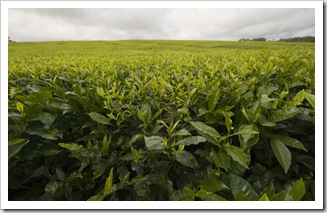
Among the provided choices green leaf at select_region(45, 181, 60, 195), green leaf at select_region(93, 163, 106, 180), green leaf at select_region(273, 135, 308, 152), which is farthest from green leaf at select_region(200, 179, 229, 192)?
green leaf at select_region(45, 181, 60, 195)

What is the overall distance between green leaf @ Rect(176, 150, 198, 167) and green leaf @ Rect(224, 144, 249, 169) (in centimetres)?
20

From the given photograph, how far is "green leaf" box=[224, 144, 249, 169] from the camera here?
1.16 m

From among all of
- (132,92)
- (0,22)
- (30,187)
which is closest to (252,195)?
(132,92)

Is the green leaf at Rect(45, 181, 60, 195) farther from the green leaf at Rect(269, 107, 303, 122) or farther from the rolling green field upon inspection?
the green leaf at Rect(269, 107, 303, 122)

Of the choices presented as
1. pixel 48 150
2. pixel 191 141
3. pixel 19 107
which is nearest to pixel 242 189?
pixel 191 141

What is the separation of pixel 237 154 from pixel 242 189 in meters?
0.19

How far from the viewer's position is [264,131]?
1.42 meters

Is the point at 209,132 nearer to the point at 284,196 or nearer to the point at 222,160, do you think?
the point at 222,160

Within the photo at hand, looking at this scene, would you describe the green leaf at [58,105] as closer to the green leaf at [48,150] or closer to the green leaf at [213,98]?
the green leaf at [48,150]

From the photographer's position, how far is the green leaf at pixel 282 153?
124 cm

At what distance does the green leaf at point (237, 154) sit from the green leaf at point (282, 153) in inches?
9.1

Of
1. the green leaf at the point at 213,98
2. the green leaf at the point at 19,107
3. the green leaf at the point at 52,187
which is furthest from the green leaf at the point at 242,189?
the green leaf at the point at 19,107

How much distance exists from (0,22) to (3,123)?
797 mm

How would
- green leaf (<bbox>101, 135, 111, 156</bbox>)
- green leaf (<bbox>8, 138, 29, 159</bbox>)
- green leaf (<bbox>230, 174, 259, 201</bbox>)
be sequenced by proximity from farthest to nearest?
green leaf (<bbox>101, 135, 111, 156</bbox>)
green leaf (<bbox>8, 138, 29, 159</bbox>)
green leaf (<bbox>230, 174, 259, 201</bbox>)
